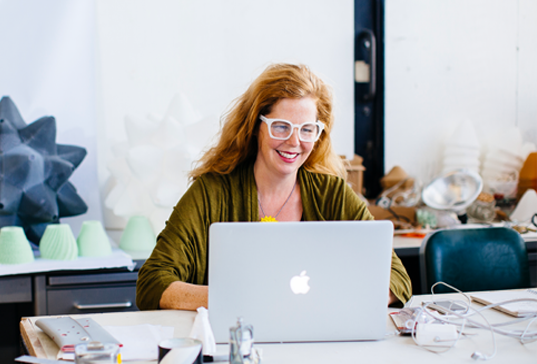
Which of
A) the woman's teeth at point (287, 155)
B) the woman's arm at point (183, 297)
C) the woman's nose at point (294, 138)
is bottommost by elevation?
the woman's arm at point (183, 297)

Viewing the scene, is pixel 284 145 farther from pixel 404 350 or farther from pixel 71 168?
pixel 71 168

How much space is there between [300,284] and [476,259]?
1090mm

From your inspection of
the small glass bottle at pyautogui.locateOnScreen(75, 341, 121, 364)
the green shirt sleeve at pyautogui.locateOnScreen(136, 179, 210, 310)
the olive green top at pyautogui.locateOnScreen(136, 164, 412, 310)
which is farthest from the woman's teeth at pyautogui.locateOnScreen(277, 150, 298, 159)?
the small glass bottle at pyautogui.locateOnScreen(75, 341, 121, 364)

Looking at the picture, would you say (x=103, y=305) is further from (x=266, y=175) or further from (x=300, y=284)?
(x=300, y=284)

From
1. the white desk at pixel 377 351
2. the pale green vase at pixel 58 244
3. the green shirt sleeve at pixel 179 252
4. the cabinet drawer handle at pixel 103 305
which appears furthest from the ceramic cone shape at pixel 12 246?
the white desk at pixel 377 351

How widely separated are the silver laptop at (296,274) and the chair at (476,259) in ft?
2.70

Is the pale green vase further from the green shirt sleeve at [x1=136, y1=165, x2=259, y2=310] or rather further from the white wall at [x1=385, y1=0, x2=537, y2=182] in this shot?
the white wall at [x1=385, y1=0, x2=537, y2=182]

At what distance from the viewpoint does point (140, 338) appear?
112 centimetres

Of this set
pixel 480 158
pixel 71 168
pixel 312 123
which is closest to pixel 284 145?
pixel 312 123

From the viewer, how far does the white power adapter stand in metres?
1.09

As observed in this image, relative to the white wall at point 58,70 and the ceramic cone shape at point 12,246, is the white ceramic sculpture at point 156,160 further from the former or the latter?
the ceramic cone shape at point 12,246

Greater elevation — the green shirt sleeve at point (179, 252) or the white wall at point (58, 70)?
the white wall at point (58, 70)

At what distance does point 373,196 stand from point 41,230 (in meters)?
1.78

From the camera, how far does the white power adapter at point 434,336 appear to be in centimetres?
109
